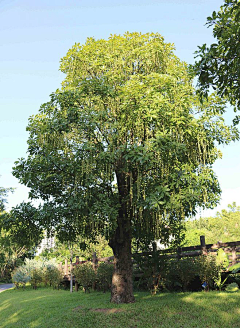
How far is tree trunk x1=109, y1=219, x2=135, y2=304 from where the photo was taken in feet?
43.1

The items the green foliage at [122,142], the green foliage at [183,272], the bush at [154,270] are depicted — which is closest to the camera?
the green foliage at [122,142]

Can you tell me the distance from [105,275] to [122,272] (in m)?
5.48

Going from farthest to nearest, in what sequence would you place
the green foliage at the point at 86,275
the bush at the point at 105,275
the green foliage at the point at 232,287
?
1. the green foliage at the point at 86,275
2. the bush at the point at 105,275
3. the green foliage at the point at 232,287

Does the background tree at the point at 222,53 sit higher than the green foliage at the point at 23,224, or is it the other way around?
the background tree at the point at 222,53

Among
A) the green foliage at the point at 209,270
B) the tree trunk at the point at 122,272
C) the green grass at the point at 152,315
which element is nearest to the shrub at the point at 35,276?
the green grass at the point at 152,315

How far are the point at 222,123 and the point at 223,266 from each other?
6.17 metres

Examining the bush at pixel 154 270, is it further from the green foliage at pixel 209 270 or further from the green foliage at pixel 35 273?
the green foliage at pixel 35 273

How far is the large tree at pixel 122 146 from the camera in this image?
10.9 m

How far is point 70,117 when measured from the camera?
39.1 ft

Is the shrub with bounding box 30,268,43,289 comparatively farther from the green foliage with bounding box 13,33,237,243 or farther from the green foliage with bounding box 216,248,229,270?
the green foliage with bounding box 216,248,229,270

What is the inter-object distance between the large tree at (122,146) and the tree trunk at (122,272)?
39 mm

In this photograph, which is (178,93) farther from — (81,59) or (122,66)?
(81,59)

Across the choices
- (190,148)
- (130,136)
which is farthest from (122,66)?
(190,148)

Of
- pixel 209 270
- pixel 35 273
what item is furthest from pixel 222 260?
pixel 35 273
